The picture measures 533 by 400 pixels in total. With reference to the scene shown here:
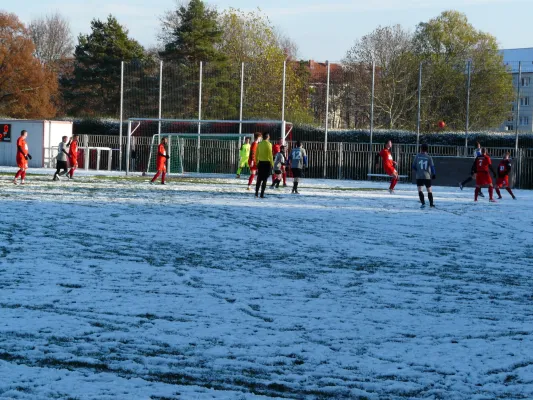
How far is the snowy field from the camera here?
5.16m

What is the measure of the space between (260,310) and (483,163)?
1727 cm

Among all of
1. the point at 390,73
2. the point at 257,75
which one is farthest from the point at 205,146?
the point at 390,73

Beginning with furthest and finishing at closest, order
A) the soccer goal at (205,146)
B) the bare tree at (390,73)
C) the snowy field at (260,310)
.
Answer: the bare tree at (390,73) < the soccer goal at (205,146) < the snowy field at (260,310)

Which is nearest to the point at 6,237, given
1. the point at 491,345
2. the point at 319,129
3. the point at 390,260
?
the point at 390,260

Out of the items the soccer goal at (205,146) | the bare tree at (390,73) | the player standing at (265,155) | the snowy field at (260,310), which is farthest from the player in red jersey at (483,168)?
the bare tree at (390,73)

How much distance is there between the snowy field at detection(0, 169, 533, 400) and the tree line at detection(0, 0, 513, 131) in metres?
25.3

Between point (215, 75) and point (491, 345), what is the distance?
34860 millimetres

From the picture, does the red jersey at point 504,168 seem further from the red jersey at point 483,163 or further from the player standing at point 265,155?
the player standing at point 265,155

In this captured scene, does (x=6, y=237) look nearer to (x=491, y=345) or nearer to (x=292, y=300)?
(x=292, y=300)

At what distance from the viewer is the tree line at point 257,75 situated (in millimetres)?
40438

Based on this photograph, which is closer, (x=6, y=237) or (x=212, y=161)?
(x=6, y=237)

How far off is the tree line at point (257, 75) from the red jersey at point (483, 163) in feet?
53.1

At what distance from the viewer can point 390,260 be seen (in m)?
11.2

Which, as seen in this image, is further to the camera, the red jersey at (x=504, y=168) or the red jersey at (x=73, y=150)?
the red jersey at (x=73, y=150)
